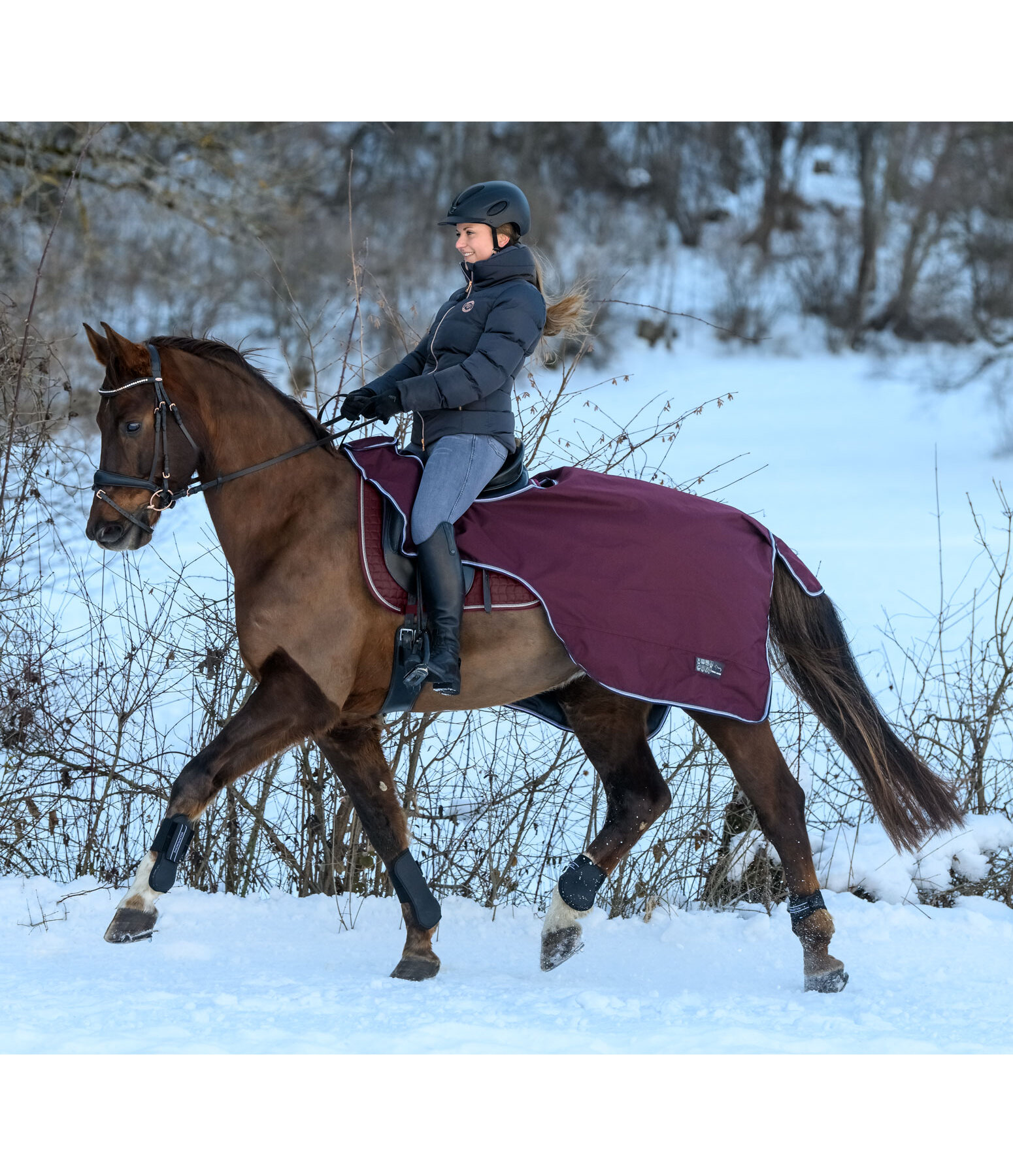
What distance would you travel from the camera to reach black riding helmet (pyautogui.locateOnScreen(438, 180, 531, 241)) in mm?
4668

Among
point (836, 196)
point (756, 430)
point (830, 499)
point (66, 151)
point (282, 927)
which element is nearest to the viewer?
point (282, 927)

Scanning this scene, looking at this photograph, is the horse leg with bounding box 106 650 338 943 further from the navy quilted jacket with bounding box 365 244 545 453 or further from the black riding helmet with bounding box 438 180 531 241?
the black riding helmet with bounding box 438 180 531 241

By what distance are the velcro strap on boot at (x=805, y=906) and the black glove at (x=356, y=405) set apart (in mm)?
2575

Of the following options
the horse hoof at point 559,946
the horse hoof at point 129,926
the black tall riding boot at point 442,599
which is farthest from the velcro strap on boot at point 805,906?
the horse hoof at point 129,926

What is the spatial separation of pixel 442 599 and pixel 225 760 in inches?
37.9

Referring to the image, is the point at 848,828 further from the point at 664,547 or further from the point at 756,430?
the point at 756,430

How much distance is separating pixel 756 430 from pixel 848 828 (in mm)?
17026

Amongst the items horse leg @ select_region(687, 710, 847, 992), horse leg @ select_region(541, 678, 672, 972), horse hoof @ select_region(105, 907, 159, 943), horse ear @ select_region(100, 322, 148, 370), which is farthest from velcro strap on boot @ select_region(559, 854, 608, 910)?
horse ear @ select_region(100, 322, 148, 370)

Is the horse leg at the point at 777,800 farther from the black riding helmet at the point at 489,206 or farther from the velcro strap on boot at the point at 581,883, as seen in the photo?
the black riding helmet at the point at 489,206

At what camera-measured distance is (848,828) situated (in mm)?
6957

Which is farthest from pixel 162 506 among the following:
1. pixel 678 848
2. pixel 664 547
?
pixel 678 848

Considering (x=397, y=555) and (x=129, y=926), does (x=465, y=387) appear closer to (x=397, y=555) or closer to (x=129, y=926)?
(x=397, y=555)

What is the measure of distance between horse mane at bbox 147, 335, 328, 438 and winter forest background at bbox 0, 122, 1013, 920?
0.29 metres

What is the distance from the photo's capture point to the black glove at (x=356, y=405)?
4.69 meters
